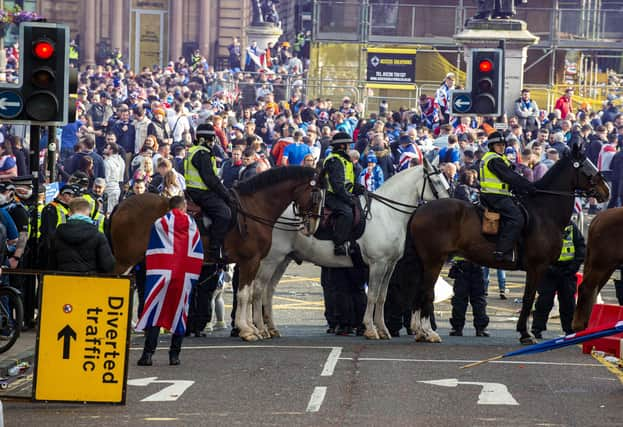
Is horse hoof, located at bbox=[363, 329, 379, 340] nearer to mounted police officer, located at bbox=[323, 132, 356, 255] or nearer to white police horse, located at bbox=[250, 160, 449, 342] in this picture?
white police horse, located at bbox=[250, 160, 449, 342]

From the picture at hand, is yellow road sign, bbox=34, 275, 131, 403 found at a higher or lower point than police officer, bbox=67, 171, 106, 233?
lower

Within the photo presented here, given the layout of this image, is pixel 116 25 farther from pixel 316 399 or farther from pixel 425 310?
pixel 316 399

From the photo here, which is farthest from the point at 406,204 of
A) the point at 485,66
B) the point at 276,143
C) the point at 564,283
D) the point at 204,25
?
the point at 204,25

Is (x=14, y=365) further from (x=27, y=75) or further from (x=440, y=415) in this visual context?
→ (x=440, y=415)

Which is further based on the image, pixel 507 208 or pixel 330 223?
pixel 330 223

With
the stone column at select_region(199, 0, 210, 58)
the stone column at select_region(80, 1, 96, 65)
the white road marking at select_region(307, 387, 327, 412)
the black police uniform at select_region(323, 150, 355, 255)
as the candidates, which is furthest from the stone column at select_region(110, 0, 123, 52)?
the white road marking at select_region(307, 387, 327, 412)

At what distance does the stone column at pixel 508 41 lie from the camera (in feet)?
112

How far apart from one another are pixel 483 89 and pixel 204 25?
59430 mm

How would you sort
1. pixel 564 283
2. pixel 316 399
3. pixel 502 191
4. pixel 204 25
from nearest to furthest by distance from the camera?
pixel 316 399, pixel 502 191, pixel 564 283, pixel 204 25

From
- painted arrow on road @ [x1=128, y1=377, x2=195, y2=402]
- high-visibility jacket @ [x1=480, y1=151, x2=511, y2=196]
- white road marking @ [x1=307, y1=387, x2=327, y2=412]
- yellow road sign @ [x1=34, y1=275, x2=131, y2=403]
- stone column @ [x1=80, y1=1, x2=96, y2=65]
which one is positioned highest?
stone column @ [x1=80, y1=1, x2=96, y2=65]

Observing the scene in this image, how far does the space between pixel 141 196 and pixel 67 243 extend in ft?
9.65

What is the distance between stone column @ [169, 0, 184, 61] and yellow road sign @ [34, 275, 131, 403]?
67.8 meters

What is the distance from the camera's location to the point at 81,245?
15273 mm

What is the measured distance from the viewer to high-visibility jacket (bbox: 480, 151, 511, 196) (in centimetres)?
1855
